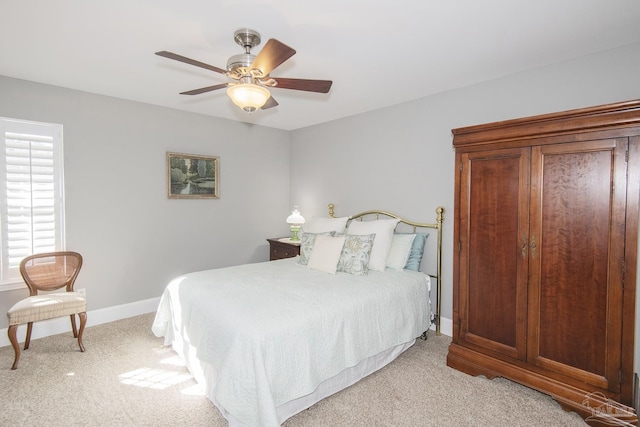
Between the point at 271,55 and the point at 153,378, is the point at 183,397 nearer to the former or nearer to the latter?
the point at 153,378

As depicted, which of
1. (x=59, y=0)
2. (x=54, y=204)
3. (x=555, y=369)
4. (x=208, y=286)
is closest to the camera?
(x=59, y=0)

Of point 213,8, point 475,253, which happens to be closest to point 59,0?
point 213,8

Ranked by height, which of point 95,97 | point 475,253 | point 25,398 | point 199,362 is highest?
point 95,97

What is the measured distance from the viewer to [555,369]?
7.20 feet

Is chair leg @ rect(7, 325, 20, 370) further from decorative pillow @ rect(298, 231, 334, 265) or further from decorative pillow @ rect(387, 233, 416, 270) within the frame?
decorative pillow @ rect(387, 233, 416, 270)

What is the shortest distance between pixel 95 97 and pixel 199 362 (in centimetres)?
303

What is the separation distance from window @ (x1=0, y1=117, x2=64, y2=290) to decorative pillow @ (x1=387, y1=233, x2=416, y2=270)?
136 inches

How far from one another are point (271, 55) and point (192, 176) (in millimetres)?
2844

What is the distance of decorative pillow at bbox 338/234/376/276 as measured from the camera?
3.07 meters

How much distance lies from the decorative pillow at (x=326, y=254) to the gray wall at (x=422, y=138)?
102cm

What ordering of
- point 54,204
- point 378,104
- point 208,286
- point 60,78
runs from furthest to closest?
point 378,104
point 54,204
point 60,78
point 208,286

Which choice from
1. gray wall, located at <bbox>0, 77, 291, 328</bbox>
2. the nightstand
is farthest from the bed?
gray wall, located at <bbox>0, 77, 291, 328</bbox>

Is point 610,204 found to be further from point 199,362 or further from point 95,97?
point 95,97

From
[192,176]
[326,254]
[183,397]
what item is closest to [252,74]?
[326,254]
